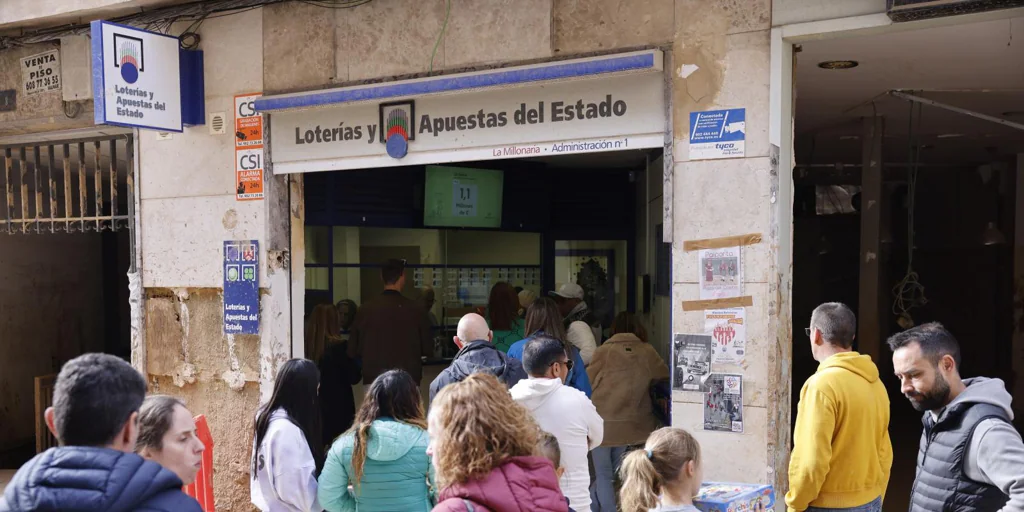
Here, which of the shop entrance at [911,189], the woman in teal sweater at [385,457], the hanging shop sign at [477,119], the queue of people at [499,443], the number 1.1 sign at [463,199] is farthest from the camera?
the number 1.1 sign at [463,199]

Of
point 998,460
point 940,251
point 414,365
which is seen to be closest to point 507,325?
point 414,365

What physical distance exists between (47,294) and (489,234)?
564 centimetres

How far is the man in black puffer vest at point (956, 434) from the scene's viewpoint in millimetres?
2863

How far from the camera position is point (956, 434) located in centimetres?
306

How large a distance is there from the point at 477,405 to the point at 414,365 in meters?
4.29

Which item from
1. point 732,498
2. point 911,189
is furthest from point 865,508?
point 911,189

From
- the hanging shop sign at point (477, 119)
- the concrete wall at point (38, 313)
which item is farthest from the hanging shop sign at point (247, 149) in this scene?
the concrete wall at point (38, 313)

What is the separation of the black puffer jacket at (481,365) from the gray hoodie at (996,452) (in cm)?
221

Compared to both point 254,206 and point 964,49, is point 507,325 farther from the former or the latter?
point 964,49

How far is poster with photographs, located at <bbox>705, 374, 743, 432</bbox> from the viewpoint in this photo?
4.59 metres

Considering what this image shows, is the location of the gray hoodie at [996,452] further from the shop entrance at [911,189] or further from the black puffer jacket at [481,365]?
the shop entrance at [911,189]

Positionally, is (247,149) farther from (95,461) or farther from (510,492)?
(510,492)

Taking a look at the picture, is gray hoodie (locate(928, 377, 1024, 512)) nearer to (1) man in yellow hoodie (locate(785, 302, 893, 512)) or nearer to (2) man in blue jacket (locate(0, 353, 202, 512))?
Result: (1) man in yellow hoodie (locate(785, 302, 893, 512))

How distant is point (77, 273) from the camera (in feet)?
35.8
